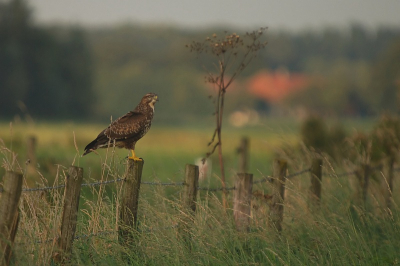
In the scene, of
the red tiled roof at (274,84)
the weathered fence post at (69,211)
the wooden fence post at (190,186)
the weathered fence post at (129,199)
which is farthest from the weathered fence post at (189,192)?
the red tiled roof at (274,84)

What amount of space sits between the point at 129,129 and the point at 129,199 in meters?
1.90

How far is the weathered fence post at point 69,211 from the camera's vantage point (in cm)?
526

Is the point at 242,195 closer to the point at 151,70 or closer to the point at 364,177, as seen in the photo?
the point at 364,177

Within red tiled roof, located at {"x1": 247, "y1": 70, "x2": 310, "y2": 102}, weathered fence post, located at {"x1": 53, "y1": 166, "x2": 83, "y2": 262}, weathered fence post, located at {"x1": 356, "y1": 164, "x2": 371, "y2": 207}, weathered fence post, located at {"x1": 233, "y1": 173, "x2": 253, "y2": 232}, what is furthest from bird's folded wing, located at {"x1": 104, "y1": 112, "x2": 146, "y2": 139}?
red tiled roof, located at {"x1": 247, "y1": 70, "x2": 310, "y2": 102}

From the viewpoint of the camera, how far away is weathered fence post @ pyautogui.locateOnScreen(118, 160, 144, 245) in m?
6.04

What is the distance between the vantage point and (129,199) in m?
6.05

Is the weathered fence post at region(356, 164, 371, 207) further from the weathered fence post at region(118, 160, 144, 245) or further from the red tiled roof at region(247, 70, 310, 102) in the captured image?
the red tiled roof at region(247, 70, 310, 102)

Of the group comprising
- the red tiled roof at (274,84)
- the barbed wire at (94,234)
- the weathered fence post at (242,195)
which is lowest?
the barbed wire at (94,234)

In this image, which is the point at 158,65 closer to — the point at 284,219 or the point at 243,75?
the point at 243,75

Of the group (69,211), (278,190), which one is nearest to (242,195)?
(278,190)

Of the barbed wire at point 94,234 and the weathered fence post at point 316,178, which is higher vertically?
the weathered fence post at point 316,178

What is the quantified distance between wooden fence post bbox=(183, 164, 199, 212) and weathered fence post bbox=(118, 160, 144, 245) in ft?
2.14

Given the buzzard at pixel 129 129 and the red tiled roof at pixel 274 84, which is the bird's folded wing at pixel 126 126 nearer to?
the buzzard at pixel 129 129

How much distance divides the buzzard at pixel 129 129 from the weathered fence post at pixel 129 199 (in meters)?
1.54
